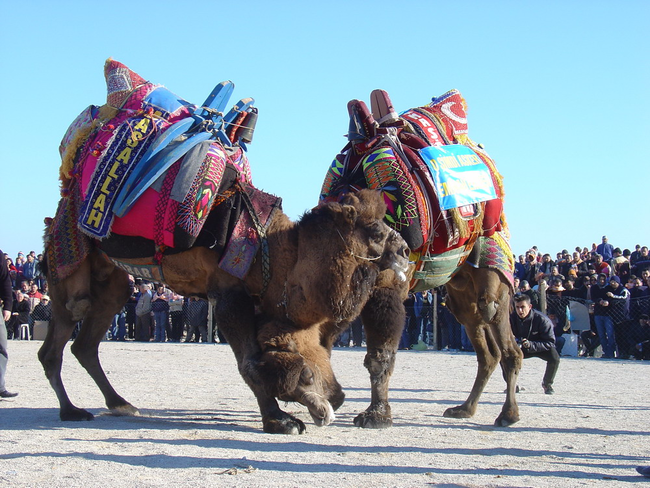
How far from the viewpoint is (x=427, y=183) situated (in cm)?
668

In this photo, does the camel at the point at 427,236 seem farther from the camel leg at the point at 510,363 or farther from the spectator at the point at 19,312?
the spectator at the point at 19,312

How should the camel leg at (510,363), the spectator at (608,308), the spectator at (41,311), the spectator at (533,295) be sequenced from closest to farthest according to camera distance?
the camel leg at (510,363) < the spectator at (608,308) < the spectator at (533,295) < the spectator at (41,311)

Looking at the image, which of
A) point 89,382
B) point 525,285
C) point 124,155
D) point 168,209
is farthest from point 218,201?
point 525,285

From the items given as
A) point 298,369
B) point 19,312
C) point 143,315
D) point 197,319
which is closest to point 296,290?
point 298,369

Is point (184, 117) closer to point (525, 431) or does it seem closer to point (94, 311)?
point (94, 311)

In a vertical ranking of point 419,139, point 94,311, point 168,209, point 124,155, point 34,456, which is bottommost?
point 34,456

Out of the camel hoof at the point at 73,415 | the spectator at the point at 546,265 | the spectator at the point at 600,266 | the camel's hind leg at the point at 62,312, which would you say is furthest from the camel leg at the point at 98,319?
the spectator at the point at 546,265

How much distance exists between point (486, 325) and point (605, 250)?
13555 mm

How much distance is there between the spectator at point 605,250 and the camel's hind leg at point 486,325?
42.6 ft

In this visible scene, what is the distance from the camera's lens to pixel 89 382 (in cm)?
948

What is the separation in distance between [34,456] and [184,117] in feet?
10.9

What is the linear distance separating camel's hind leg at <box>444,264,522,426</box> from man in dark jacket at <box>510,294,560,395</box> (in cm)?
221

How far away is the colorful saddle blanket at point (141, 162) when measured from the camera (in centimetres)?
604

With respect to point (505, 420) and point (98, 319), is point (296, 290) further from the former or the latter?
point (98, 319)
